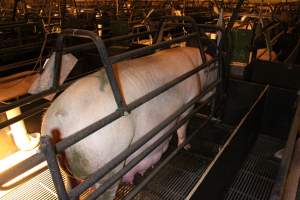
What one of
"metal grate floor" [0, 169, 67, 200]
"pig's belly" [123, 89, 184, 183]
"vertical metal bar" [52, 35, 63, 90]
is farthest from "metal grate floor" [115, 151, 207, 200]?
"vertical metal bar" [52, 35, 63, 90]

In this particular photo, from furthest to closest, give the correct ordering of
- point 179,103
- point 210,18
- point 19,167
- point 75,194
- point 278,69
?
point 210,18
point 278,69
point 179,103
point 75,194
point 19,167

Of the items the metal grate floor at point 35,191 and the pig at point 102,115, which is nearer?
the pig at point 102,115

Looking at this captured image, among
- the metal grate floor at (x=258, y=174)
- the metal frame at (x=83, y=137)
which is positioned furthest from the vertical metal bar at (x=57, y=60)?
the metal grate floor at (x=258, y=174)

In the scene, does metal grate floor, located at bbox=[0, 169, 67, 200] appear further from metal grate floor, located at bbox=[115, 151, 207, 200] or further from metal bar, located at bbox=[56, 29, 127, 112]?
metal bar, located at bbox=[56, 29, 127, 112]

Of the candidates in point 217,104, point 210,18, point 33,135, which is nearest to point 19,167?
point 33,135

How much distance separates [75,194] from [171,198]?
3.72 feet

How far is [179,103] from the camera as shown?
6.41 feet

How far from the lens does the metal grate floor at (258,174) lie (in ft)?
6.66

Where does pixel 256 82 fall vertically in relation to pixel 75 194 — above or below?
below

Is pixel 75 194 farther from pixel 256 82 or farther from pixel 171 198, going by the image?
pixel 256 82

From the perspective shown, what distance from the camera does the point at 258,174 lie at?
224 cm

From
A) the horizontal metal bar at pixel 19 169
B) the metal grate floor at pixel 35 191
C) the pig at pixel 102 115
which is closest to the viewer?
the horizontal metal bar at pixel 19 169

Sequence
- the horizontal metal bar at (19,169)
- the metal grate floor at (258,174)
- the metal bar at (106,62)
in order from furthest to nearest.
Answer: the metal grate floor at (258,174) → the metal bar at (106,62) → the horizontal metal bar at (19,169)

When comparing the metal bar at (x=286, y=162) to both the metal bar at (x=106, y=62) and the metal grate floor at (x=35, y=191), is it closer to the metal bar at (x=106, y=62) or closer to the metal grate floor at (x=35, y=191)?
the metal bar at (x=106, y=62)
